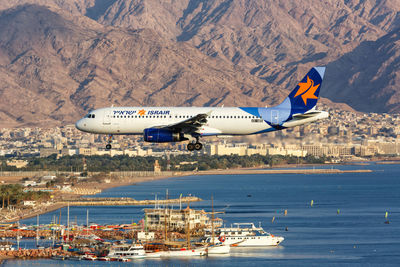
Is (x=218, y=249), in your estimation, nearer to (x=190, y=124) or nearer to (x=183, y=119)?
(x=183, y=119)

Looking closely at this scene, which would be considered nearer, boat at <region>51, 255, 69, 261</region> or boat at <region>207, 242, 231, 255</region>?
boat at <region>51, 255, 69, 261</region>

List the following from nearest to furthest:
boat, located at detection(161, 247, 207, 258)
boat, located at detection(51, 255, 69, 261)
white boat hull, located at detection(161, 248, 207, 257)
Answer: boat, located at detection(51, 255, 69, 261)
white boat hull, located at detection(161, 248, 207, 257)
boat, located at detection(161, 247, 207, 258)

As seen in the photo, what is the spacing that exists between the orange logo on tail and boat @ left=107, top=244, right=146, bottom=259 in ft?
219

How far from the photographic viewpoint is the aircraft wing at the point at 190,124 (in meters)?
116

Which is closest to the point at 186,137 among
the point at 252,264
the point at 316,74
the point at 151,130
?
the point at 151,130

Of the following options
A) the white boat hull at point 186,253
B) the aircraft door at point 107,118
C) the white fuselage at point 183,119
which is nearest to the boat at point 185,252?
the white boat hull at point 186,253

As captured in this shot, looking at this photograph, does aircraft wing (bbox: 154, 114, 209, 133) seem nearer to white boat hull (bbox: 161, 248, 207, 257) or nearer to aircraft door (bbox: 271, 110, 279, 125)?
aircraft door (bbox: 271, 110, 279, 125)

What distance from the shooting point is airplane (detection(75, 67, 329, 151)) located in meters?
119

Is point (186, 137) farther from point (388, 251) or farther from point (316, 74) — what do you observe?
point (388, 251)

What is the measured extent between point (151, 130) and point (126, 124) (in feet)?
12.9

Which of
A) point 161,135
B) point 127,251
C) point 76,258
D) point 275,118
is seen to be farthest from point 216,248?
point 161,135

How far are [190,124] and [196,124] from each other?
762mm

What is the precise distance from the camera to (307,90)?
12294 centimetres

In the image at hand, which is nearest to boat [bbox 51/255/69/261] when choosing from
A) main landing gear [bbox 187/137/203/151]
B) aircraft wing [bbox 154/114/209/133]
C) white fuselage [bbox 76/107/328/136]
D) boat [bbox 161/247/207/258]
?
boat [bbox 161/247/207/258]
